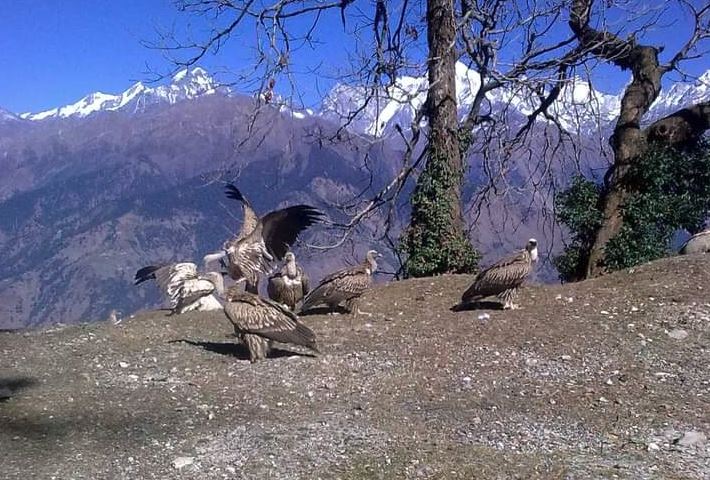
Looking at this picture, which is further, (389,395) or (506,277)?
(506,277)

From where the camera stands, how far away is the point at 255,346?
7.93m

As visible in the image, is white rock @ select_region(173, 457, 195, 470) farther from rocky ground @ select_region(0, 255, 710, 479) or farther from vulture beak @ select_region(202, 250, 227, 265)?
vulture beak @ select_region(202, 250, 227, 265)

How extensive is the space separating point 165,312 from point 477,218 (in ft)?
23.5

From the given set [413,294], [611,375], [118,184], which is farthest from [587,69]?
[118,184]

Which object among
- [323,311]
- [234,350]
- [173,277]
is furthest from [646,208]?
[234,350]

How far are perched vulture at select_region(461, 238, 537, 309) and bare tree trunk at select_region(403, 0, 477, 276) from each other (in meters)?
4.08

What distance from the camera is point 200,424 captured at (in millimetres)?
6395

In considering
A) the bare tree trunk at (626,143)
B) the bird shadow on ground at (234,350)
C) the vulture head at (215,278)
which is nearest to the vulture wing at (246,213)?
the vulture head at (215,278)

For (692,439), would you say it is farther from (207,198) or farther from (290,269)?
(207,198)

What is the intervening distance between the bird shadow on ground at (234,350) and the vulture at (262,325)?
218mm

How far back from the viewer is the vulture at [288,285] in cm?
1077

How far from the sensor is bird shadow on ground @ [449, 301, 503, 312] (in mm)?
10078

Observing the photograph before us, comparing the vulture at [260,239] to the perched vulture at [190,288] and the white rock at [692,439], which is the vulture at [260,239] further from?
the white rock at [692,439]

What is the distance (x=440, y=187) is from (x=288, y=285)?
13.9ft
